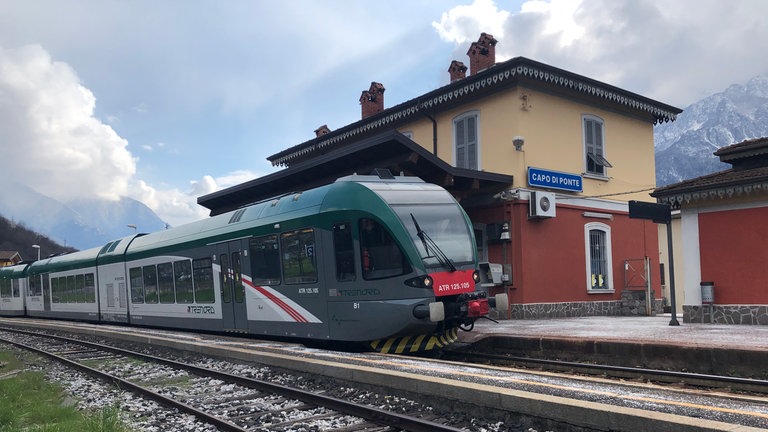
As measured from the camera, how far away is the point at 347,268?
1064cm

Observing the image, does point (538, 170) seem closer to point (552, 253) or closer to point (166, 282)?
point (552, 253)

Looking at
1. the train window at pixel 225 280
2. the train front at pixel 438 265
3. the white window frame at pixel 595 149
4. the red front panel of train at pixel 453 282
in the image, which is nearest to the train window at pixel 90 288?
the train window at pixel 225 280

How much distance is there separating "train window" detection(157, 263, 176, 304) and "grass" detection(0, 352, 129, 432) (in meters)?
6.40

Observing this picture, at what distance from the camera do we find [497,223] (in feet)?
60.6

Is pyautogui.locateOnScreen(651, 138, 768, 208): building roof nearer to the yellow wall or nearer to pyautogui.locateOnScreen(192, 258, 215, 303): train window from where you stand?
the yellow wall

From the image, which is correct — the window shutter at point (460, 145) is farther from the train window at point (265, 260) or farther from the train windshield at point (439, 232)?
the train window at point (265, 260)

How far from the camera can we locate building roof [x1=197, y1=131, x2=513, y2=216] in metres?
16.2

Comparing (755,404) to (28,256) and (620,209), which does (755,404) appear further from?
(28,256)

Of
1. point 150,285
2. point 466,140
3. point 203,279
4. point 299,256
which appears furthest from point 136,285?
point 466,140

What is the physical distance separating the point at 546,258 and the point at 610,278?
9.84 ft

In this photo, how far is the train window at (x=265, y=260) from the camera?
40.7 ft

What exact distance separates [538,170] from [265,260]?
9.35 metres

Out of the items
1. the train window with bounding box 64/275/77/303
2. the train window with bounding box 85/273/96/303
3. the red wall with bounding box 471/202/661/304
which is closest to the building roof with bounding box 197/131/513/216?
the red wall with bounding box 471/202/661/304

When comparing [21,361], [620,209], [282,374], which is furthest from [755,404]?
[620,209]
